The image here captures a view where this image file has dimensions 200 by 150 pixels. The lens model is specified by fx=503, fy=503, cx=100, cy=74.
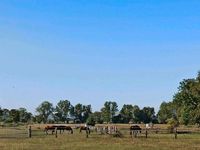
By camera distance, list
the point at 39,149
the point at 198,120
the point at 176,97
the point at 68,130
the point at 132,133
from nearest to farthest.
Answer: the point at 39,149 → the point at 132,133 → the point at 68,130 → the point at 198,120 → the point at 176,97

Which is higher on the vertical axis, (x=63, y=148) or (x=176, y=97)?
(x=176, y=97)

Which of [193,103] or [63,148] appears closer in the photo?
[63,148]

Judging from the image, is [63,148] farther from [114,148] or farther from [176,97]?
[176,97]

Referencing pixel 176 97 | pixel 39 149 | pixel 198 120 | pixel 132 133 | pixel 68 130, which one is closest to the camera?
pixel 39 149

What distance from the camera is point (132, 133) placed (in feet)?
238

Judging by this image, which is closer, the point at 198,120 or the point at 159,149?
the point at 159,149

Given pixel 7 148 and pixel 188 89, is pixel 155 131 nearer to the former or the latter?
pixel 188 89

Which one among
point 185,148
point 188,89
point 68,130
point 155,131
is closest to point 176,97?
point 188,89

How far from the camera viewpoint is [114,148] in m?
40.2

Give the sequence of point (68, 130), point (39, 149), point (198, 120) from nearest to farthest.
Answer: point (39, 149) → point (68, 130) → point (198, 120)

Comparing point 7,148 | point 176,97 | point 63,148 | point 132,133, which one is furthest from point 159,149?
point 176,97

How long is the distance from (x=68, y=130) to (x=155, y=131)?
48.5 feet

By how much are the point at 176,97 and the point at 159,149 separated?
2896 inches

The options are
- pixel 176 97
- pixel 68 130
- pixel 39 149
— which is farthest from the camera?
pixel 176 97
